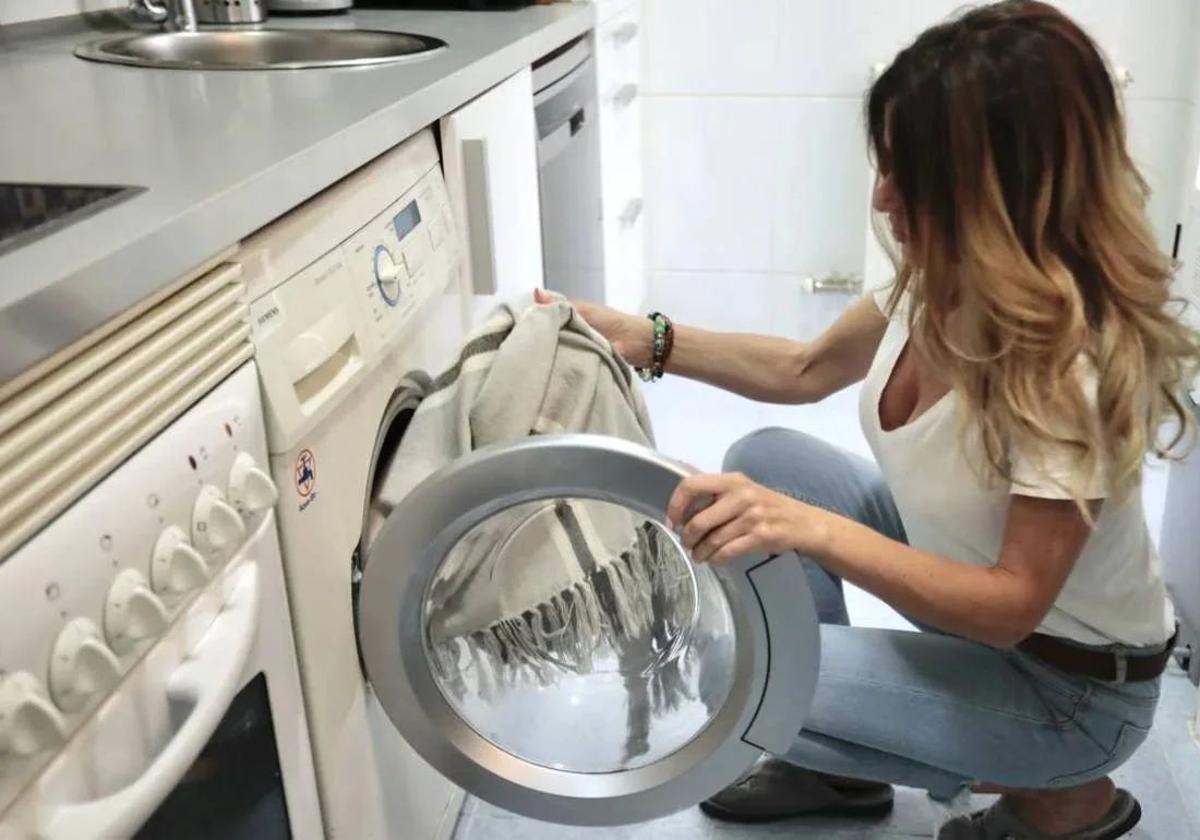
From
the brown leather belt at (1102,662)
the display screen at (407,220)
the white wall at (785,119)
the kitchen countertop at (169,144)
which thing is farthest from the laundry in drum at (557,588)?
the white wall at (785,119)

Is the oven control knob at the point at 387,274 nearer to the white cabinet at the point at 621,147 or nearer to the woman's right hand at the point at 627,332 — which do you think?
the woman's right hand at the point at 627,332

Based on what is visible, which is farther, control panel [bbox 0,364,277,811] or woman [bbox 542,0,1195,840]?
woman [bbox 542,0,1195,840]

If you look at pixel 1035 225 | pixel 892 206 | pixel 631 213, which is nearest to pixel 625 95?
pixel 631 213

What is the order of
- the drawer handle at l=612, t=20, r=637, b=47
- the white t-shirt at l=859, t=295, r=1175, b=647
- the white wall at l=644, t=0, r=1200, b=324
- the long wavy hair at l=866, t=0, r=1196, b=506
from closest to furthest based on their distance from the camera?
the long wavy hair at l=866, t=0, r=1196, b=506 → the white t-shirt at l=859, t=295, r=1175, b=647 → the drawer handle at l=612, t=20, r=637, b=47 → the white wall at l=644, t=0, r=1200, b=324

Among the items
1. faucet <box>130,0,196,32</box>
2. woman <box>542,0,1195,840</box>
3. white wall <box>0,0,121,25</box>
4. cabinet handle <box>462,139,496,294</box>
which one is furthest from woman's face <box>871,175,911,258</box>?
white wall <box>0,0,121,25</box>

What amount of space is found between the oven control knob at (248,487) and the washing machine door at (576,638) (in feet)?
0.57

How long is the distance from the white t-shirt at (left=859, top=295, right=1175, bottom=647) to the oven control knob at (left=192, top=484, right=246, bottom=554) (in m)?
0.67

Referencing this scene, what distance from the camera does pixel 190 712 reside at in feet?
2.35

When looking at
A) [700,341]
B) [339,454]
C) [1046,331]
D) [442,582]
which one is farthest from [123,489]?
[700,341]

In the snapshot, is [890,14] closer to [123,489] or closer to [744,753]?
[744,753]

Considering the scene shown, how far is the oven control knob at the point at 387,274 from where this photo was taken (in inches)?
41.1

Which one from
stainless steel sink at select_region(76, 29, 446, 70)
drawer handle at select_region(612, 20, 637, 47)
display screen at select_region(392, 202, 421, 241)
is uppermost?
stainless steel sink at select_region(76, 29, 446, 70)

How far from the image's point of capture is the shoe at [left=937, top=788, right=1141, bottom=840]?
1367 mm

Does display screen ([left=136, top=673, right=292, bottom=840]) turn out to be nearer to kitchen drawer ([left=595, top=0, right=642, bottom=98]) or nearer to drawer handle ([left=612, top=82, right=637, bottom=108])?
kitchen drawer ([left=595, top=0, right=642, bottom=98])
